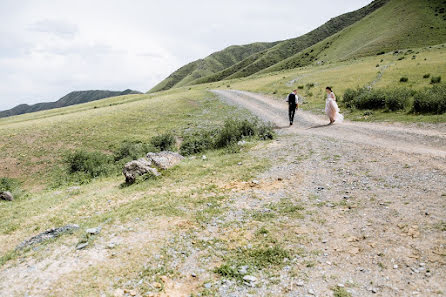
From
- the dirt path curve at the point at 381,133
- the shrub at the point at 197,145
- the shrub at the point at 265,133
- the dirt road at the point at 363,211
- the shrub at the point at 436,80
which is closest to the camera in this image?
the dirt road at the point at 363,211

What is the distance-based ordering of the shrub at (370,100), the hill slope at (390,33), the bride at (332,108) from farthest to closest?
the hill slope at (390,33) → the shrub at (370,100) → the bride at (332,108)

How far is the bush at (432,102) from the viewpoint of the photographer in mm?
17875

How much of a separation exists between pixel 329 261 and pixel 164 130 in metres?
25.1

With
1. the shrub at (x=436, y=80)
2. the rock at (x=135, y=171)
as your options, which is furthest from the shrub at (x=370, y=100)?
the rock at (x=135, y=171)

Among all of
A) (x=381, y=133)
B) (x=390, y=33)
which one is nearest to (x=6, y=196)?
(x=381, y=133)

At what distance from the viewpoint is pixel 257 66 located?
18062 cm

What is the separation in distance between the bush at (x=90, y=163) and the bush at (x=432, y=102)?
24048mm

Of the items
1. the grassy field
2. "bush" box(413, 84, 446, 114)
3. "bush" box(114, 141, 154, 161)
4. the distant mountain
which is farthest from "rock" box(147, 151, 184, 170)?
the distant mountain

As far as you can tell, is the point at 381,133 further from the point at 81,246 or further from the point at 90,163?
the point at 90,163

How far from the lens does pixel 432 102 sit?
18.4 metres

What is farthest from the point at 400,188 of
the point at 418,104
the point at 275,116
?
the point at 275,116

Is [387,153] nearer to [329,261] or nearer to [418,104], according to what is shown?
[329,261]

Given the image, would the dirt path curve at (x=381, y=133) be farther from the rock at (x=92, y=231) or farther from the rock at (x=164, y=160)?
the rock at (x=92, y=231)

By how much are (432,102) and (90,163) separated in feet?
87.9
